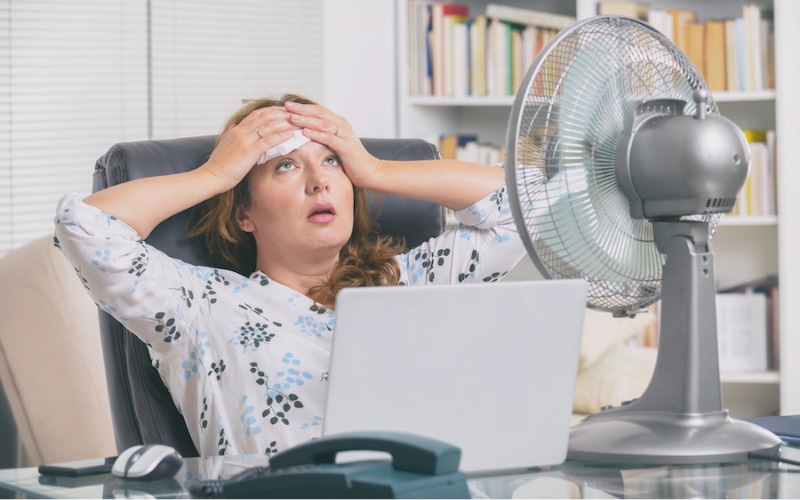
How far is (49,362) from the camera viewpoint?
2184mm

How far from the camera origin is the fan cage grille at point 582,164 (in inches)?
43.9

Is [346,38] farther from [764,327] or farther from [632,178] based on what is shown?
[632,178]

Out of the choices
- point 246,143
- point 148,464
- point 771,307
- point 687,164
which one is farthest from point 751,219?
point 148,464

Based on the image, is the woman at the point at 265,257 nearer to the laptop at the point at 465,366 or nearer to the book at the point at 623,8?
the laptop at the point at 465,366

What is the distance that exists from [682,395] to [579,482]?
17 cm

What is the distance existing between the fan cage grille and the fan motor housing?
0.13 feet

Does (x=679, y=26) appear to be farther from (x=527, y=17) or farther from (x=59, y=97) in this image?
(x=59, y=97)

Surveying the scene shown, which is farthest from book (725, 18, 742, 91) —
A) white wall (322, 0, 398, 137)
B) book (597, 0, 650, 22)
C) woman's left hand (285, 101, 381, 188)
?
woman's left hand (285, 101, 381, 188)

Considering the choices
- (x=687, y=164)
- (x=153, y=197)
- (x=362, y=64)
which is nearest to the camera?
(x=687, y=164)

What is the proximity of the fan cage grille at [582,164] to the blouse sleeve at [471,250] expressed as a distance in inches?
23.9

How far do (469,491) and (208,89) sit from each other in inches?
114

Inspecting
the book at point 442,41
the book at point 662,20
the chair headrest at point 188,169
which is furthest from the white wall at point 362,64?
the chair headrest at point 188,169

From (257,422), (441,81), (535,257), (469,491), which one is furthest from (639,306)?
(441,81)

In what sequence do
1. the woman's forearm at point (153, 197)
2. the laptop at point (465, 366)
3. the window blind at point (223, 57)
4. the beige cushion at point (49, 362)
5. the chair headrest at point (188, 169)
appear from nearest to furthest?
the laptop at point (465, 366) → the woman's forearm at point (153, 197) → the chair headrest at point (188, 169) → the beige cushion at point (49, 362) → the window blind at point (223, 57)
